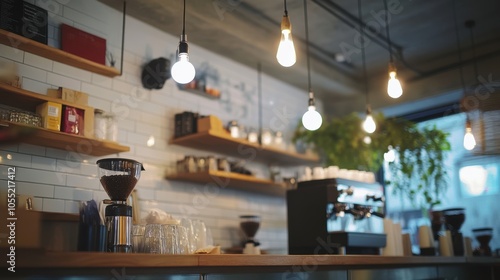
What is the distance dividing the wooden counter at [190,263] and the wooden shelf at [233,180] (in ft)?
5.67

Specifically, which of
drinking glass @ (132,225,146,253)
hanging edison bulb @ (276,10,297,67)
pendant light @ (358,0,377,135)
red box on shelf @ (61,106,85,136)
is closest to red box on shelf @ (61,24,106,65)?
red box on shelf @ (61,106,85,136)

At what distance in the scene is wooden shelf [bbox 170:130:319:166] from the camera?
15.6ft

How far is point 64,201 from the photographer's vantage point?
152 inches

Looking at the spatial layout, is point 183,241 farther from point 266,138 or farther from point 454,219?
point 454,219

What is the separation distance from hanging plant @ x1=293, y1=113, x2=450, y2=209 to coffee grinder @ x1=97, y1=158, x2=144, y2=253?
3.46 metres

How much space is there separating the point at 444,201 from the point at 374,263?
3.31 m

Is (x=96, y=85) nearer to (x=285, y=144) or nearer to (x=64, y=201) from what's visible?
(x=64, y=201)

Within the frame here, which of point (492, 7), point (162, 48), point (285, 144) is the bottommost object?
point (285, 144)

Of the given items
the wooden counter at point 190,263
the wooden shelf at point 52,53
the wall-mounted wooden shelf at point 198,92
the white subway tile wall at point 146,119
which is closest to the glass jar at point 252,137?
the white subway tile wall at point 146,119

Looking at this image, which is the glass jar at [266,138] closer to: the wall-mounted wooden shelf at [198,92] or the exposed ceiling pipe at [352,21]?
the wall-mounted wooden shelf at [198,92]

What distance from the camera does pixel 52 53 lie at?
379 centimetres

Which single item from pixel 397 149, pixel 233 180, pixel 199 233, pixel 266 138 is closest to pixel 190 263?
pixel 199 233

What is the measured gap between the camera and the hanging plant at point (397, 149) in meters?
5.57

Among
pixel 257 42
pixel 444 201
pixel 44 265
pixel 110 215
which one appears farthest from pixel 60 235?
pixel 444 201
